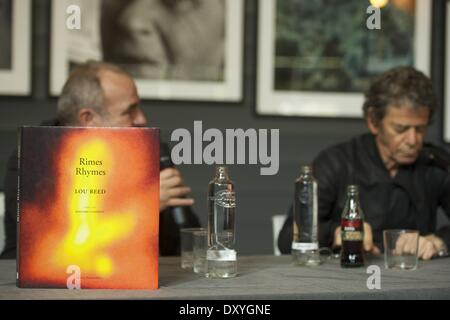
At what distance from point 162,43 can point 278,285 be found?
6.02 ft

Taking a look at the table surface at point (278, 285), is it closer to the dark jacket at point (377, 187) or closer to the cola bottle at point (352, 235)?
the cola bottle at point (352, 235)

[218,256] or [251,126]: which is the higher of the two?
[251,126]

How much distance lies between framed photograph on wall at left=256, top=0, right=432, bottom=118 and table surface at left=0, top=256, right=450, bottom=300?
5.21ft

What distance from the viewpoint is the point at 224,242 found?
1488 millimetres

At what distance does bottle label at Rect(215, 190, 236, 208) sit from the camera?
149 cm

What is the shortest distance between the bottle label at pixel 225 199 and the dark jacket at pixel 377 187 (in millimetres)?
937

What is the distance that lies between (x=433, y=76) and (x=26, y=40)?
1.87 metres

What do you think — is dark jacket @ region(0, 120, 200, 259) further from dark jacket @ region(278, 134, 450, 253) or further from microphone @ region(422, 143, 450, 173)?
microphone @ region(422, 143, 450, 173)

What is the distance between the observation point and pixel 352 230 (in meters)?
1.66

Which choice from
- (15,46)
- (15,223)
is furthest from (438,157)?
(15,46)

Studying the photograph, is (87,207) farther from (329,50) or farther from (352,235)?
(329,50)

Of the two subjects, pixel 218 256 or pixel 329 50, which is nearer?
pixel 218 256

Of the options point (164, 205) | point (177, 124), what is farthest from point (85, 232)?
point (177, 124)
